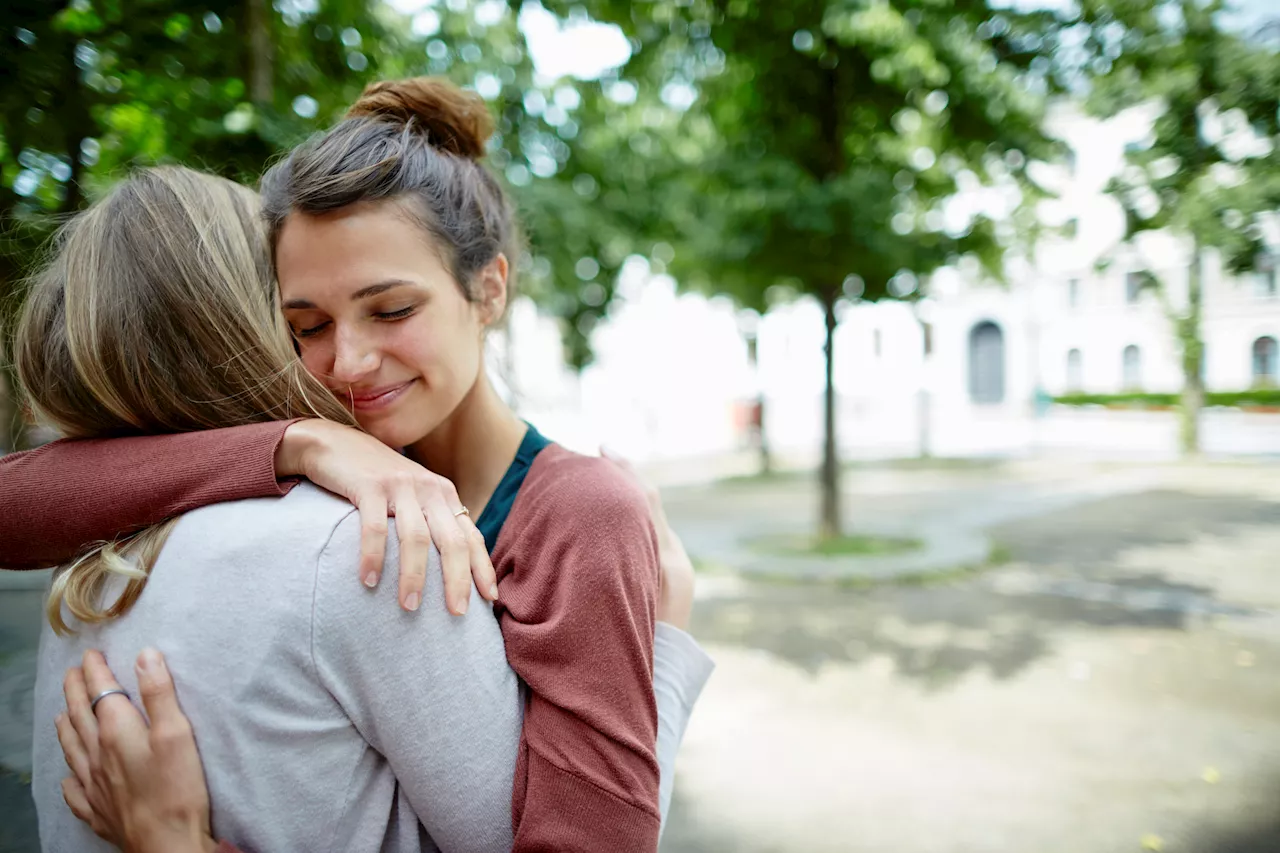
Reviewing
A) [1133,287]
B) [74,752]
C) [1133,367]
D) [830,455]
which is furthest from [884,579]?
[74,752]

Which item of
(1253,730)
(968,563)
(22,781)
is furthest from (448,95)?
(968,563)

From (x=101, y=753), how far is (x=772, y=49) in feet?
23.9

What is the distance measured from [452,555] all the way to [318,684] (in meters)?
0.20

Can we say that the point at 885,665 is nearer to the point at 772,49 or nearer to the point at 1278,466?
the point at 1278,466

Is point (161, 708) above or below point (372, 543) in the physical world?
below

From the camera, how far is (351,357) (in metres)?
1.30

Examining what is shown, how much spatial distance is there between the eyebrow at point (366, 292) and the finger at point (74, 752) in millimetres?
638


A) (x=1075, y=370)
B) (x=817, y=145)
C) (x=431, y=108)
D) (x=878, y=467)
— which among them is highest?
(x=817, y=145)

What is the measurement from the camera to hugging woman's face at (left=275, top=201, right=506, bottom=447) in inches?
50.7

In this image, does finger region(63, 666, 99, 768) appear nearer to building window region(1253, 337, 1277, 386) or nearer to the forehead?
the forehead

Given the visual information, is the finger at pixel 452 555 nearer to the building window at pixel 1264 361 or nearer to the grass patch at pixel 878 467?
the building window at pixel 1264 361

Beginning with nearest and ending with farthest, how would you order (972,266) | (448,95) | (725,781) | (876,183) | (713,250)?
(448,95), (725,781), (876,183), (713,250), (972,266)

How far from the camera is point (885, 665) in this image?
4996 millimetres

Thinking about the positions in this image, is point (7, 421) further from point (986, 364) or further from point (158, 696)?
point (986, 364)
